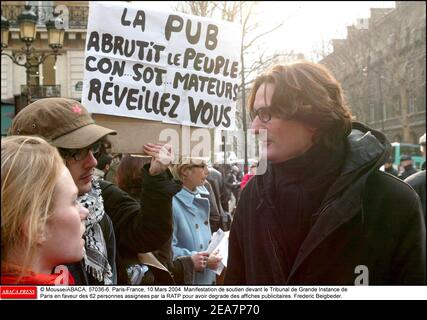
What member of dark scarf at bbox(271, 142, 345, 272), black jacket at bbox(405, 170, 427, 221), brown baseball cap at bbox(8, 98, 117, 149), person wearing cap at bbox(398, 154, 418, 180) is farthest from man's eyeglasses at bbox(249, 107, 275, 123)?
person wearing cap at bbox(398, 154, 418, 180)

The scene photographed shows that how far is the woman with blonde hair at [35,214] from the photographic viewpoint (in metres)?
0.86

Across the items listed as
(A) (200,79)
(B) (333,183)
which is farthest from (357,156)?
(A) (200,79)

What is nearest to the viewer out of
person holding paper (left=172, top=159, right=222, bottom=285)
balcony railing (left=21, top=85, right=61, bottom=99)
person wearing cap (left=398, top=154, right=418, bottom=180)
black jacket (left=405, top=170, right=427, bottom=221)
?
balcony railing (left=21, top=85, right=61, bottom=99)

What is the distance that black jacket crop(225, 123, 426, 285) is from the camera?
3.61 ft

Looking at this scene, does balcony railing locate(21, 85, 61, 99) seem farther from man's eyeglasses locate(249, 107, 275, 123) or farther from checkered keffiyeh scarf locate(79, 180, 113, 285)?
man's eyeglasses locate(249, 107, 275, 123)

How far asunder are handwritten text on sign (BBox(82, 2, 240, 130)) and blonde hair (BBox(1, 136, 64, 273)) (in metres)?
0.54

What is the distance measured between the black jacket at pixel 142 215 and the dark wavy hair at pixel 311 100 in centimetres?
41

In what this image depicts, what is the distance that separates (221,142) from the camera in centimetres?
167

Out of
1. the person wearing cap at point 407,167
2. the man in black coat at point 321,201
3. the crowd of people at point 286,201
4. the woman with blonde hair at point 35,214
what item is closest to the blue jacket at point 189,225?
the crowd of people at point 286,201

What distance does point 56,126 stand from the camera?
118 centimetres

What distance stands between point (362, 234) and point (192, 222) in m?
0.97

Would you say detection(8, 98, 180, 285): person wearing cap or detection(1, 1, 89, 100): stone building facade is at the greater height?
detection(1, 1, 89, 100): stone building facade

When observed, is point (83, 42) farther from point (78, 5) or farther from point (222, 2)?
point (222, 2)

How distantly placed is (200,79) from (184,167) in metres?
0.42
